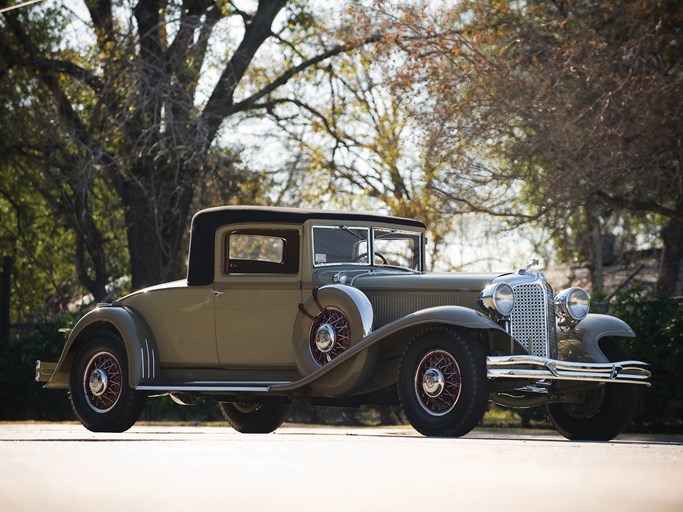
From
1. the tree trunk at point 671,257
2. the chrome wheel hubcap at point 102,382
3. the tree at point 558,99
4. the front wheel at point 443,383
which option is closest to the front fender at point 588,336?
the front wheel at point 443,383

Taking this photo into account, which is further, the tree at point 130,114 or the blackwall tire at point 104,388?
the tree at point 130,114

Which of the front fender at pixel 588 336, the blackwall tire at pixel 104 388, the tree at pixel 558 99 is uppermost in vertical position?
the tree at pixel 558 99

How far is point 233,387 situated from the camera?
37.3ft

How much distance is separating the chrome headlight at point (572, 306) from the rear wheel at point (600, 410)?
1.34 feet

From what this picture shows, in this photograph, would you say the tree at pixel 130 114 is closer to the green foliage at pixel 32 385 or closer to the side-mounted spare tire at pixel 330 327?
the green foliage at pixel 32 385

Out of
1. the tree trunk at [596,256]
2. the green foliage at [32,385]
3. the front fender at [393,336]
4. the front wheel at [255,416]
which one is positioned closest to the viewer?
the front fender at [393,336]

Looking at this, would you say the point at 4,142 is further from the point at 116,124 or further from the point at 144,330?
the point at 144,330

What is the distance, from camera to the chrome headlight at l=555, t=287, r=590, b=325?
1125cm

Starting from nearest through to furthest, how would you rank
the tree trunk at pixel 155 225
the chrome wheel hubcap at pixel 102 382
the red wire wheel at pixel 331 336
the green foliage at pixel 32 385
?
the red wire wheel at pixel 331 336, the chrome wheel hubcap at pixel 102 382, the green foliage at pixel 32 385, the tree trunk at pixel 155 225

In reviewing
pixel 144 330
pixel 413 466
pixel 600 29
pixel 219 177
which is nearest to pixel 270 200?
pixel 219 177

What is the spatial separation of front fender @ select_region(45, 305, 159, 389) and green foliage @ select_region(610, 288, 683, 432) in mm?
5829

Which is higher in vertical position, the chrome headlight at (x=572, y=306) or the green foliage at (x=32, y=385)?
the chrome headlight at (x=572, y=306)

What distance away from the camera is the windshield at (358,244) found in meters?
11.6

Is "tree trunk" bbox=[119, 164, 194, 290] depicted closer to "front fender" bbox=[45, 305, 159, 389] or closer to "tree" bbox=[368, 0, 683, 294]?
"tree" bbox=[368, 0, 683, 294]
